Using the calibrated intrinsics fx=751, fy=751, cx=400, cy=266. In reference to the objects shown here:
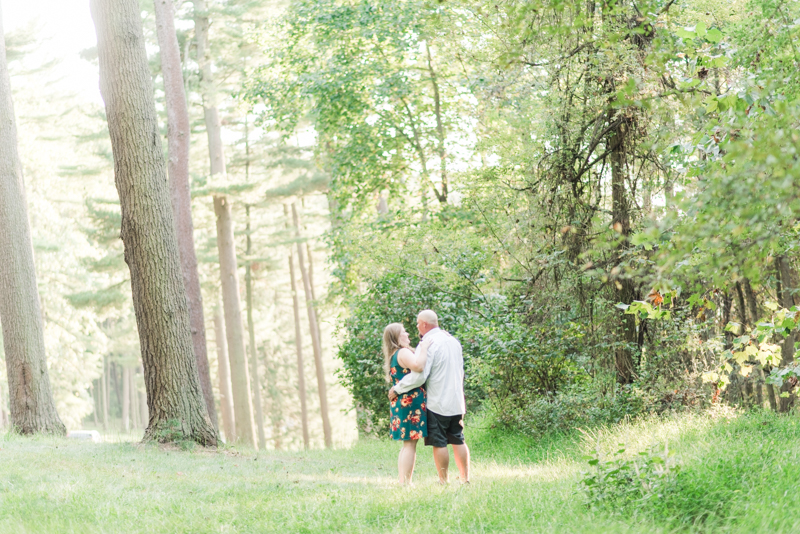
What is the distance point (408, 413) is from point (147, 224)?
4.87 m

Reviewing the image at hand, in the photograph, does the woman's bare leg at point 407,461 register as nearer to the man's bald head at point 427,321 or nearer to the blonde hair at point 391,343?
the blonde hair at point 391,343

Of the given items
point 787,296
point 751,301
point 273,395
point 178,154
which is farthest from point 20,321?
point 273,395

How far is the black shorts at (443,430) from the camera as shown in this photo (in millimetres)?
6738

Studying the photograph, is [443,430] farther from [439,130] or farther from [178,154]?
[439,130]

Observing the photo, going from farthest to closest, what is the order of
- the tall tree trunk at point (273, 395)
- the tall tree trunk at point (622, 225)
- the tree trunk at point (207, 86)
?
the tall tree trunk at point (273, 395) → the tree trunk at point (207, 86) → the tall tree trunk at point (622, 225)

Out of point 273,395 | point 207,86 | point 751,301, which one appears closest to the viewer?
point 751,301

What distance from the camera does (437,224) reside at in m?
16.2

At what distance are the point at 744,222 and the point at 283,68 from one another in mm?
17282

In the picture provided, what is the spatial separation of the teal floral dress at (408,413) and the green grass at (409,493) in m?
0.47

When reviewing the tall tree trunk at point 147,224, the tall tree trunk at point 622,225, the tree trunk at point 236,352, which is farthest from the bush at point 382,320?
the tree trunk at point 236,352

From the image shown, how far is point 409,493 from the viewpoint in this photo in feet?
19.3

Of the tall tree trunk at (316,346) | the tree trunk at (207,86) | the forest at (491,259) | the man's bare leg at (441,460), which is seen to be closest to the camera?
the forest at (491,259)

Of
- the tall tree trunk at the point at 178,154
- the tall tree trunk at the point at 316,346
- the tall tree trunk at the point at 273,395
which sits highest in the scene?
the tall tree trunk at the point at 178,154

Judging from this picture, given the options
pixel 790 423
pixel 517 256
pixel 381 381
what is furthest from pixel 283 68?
pixel 790 423
